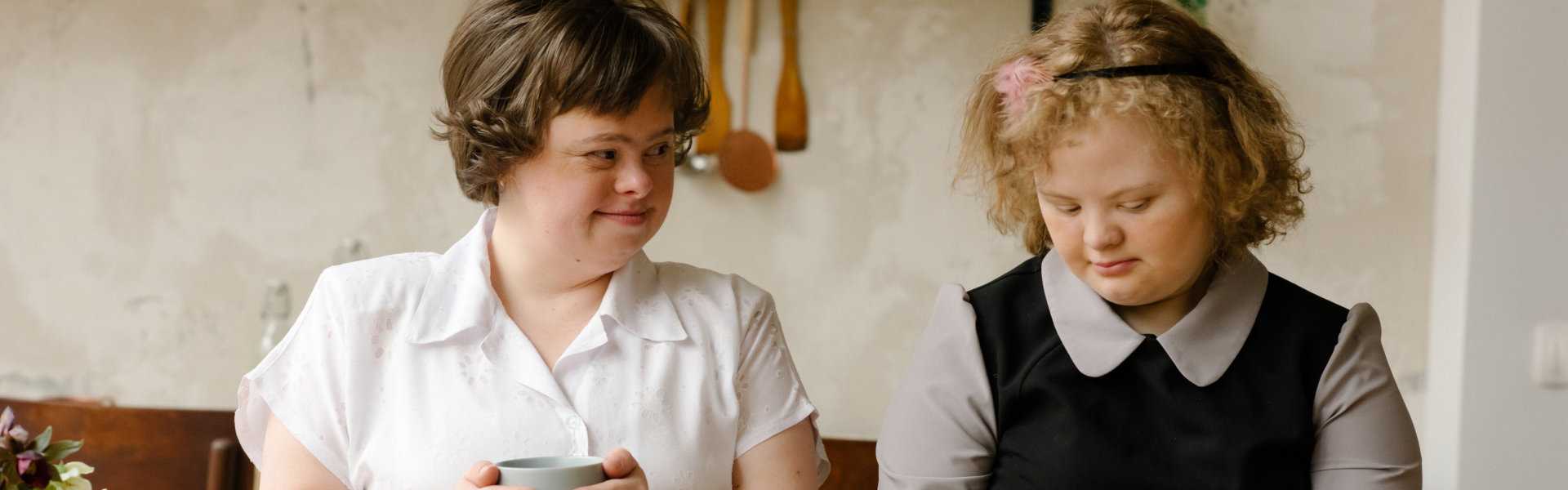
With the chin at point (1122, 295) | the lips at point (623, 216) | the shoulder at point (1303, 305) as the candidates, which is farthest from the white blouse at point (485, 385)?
the shoulder at point (1303, 305)

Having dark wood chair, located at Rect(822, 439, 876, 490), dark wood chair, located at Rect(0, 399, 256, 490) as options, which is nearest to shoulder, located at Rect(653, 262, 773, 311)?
dark wood chair, located at Rect(822, 439, 876, 490)

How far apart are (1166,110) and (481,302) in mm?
653

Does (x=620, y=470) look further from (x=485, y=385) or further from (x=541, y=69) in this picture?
(x=541, y=69)

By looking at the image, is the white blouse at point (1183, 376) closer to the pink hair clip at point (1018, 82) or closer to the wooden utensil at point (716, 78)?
the pink hair clip at point (1018, 82)

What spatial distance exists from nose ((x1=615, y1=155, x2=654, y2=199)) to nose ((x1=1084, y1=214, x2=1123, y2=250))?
40cm

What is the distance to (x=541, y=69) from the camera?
3.37 feet

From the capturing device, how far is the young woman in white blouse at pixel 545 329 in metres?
1.03

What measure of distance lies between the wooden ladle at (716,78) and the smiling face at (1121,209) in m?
1.32

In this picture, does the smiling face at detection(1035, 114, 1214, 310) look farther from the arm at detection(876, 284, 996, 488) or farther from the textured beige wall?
the textured beige wall

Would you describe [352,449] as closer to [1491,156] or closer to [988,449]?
[988,449]

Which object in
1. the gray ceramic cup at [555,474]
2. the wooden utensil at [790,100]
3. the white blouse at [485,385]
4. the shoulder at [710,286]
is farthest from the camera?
the wooden utensil at [790,100]

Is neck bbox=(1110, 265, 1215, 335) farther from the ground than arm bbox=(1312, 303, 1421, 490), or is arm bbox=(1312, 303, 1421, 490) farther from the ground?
neck bbox=(1110, 265, 1215, 335)

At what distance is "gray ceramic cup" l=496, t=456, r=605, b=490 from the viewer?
0.83 metres

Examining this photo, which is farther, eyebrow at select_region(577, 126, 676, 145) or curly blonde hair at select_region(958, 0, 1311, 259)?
eyebrow at select_region(577, 126, 676, 145)
